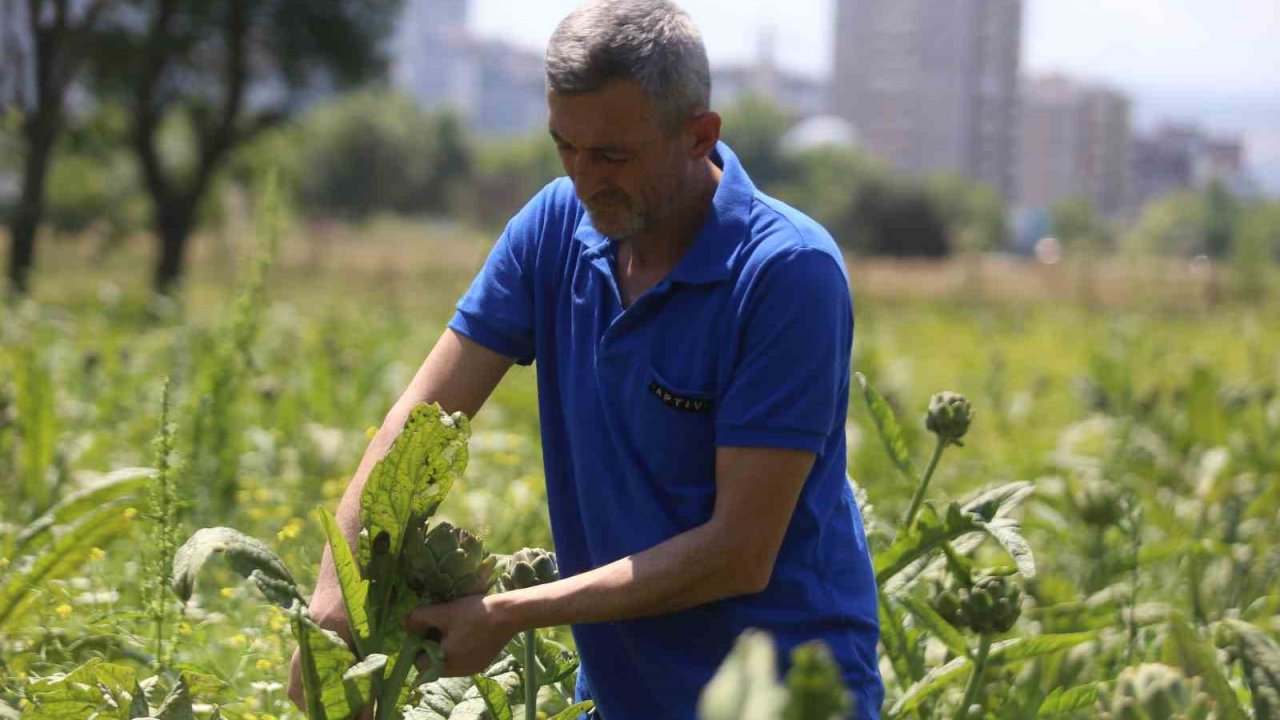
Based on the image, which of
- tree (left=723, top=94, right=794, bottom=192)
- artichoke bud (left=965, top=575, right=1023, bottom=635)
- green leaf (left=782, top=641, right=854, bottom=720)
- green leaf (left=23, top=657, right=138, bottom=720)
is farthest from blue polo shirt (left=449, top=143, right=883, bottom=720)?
tree (left=723, top=94, right=794, bottom=192)

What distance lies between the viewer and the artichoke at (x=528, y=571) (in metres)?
1.91

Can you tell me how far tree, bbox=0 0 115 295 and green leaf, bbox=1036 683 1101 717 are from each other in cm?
907

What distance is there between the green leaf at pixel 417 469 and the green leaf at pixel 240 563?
12 centimetres

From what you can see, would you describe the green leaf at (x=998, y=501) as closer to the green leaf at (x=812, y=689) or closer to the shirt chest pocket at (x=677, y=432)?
the shirt chest pocket at (x=677, y=432)

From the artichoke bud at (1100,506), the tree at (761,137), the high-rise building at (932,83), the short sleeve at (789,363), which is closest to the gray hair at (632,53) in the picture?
the short sleeve at (789,363)

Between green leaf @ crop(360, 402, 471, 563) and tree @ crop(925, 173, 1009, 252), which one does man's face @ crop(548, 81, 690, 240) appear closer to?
green leaf @ crop(360, 402, 471, 563)

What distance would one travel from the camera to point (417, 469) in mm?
1778

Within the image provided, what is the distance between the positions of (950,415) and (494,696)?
814 mm

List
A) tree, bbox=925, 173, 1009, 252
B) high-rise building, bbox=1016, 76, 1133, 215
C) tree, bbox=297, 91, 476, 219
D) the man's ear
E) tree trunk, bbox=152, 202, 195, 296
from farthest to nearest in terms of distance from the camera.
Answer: high-rise building, bbox=1016, 76, 1133, 215
tree, bbox=925, 173, 1009, 252
tree, bbox=297, 91, 476, 219
tree trunk, bbox=152, 202, 195, 296
the man's ear

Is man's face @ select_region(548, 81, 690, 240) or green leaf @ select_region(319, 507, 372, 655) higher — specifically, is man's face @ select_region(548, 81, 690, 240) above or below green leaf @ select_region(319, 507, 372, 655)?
above

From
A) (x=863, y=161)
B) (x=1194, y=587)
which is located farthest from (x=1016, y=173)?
(x=1194, y=587)

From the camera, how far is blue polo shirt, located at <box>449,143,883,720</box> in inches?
70.7

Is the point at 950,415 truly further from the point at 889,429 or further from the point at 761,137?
the point at 761,137

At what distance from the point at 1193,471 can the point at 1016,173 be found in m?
85.2
